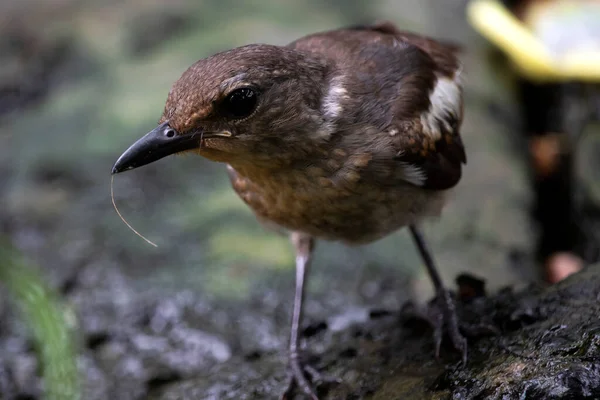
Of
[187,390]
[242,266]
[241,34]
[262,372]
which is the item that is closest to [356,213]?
[262,372]

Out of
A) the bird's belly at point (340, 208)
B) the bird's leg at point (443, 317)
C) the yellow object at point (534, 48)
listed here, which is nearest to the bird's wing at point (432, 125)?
the bird's belly at point (340, 208)

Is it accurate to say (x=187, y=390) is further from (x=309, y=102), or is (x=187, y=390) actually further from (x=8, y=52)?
(x=8, y=52)

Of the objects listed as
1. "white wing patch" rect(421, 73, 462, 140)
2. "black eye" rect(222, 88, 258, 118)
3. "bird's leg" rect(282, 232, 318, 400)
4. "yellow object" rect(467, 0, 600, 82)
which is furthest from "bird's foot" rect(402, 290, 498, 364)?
"yellow object" rect(467, 0, 600, 82)

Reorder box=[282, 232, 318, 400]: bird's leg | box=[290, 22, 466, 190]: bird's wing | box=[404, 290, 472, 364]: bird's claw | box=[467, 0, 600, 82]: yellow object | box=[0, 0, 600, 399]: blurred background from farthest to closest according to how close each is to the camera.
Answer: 1. box=[467, 0, 600, 82]: yellow object
2. box=[0, 0, 600, 399]: blurred background
3. box=[282, 232, 318, 400]: bird's leg
4. box=[290, 22, 466, 190]: bird's wing
5. box=[404, 290, 472, 364]: bird's claw

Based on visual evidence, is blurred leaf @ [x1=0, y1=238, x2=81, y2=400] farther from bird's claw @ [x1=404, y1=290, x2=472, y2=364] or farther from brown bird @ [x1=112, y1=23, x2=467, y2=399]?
bird's claw @ [x1=404, y1=290, x2=472, y2=364]

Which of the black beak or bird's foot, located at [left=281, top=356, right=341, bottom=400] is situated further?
bird's foot, located at [left=281, top=356, right=341, bottom=400]

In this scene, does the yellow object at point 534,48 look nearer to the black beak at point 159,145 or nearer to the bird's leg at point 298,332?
the bird's leg at point 298,332
